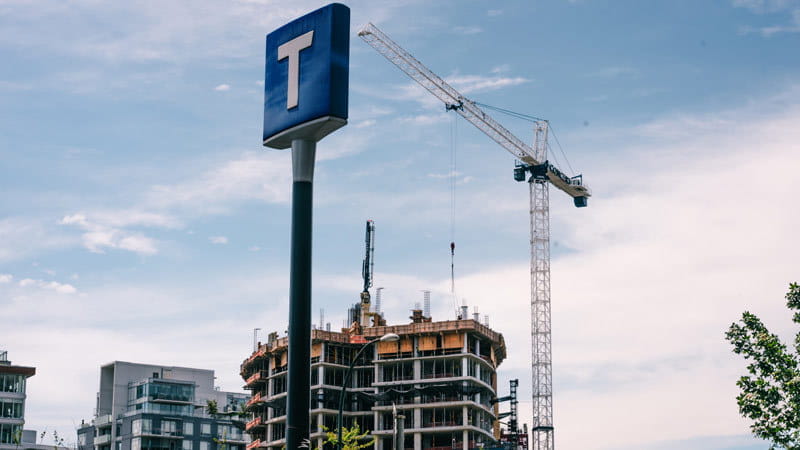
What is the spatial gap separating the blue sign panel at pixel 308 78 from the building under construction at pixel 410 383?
4402 inches

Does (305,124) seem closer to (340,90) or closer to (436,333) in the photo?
(340,90)

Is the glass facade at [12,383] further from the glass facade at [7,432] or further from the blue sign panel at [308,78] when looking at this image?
the blue sign panel at [308,78]

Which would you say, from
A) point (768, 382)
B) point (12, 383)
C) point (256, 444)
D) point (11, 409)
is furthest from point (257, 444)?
point (768, 382)

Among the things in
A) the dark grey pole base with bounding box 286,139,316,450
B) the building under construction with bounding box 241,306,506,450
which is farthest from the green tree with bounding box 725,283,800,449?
the building under construction with bounding box 241,306,506,450

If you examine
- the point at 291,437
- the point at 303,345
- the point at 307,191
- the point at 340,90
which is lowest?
the point at 291,437

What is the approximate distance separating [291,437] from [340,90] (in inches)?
630

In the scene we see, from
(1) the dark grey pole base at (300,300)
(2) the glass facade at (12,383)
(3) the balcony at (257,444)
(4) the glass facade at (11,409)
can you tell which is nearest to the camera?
(1) the dark grey pole base at (300,300)

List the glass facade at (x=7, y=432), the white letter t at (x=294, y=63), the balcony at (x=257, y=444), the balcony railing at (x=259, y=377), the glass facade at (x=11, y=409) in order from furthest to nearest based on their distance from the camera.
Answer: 1. the balcony railing at (x=259, y=377)
2. the balcony at (x=257, y=444)
3. the glass facade at (x=11, y=409)
4. the glass facade at (x=7, y=432)
5. the white letter t at (x=294, y=63)

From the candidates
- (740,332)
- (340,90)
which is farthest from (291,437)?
(740,332)

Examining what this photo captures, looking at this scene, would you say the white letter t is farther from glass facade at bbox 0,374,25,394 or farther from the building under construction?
glass facade at bbox 0,374,25,394

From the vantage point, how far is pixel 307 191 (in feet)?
165

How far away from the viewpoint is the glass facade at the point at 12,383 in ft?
536

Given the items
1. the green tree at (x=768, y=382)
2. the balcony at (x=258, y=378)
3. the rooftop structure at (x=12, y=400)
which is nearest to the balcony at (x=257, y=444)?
the balcony at (x=258, y=378)

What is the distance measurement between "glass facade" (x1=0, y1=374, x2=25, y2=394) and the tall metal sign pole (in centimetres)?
12831
